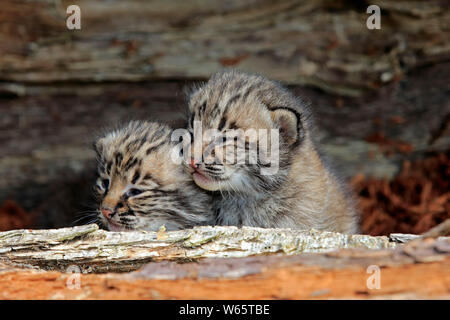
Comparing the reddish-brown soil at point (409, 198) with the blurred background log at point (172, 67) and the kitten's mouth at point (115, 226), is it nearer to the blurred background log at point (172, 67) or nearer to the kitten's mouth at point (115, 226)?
the blurred background log at point (172, 67)

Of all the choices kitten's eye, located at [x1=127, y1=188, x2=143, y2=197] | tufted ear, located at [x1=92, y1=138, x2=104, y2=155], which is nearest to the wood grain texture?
kitten's eye, located at [x1=127, y1=188, x2=143, y2=197]

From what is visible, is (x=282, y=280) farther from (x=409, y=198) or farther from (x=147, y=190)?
(x=409, y=198)

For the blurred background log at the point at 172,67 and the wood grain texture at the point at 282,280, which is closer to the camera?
the wood grain texture at the point at 282,280

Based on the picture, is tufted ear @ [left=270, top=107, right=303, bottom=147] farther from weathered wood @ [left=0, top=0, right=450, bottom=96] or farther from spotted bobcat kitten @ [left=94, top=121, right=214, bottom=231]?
weathered wood @ [left=0, top=0, right=450, bottom=96]

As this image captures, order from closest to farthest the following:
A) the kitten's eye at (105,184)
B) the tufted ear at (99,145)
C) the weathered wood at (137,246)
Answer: the weathered wood at (137,246) < the kitten's eye at (105,184) < the tufted ear at (99,145)

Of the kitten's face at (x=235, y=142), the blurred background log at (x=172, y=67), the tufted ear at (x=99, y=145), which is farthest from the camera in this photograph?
the blurred background log at (x=172, y=67)

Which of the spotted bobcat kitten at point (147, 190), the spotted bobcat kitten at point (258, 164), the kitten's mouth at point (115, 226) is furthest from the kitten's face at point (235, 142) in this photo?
the kitten's mouth at point (115, 226)

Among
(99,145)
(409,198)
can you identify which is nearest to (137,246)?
(99,145)
